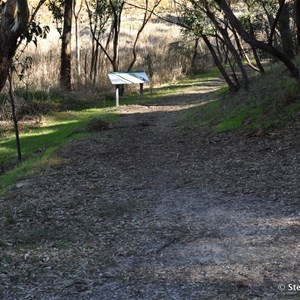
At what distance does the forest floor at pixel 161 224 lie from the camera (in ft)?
14.5

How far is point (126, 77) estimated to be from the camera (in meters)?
18.6

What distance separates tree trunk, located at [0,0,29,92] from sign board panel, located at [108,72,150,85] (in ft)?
36.5

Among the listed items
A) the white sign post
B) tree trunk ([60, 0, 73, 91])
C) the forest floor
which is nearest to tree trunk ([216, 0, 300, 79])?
the forest floor

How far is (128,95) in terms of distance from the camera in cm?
2202

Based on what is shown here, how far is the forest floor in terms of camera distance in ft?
14.5

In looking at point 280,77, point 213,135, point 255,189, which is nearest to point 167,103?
point 280,77

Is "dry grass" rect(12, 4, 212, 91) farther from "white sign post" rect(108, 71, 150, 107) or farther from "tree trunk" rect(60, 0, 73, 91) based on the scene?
"white sign post" rect(108, 71, 150, 107)

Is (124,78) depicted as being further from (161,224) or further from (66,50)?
(161,224)

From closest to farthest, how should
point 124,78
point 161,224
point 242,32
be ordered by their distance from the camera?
point 161,224 < point 242,32 < point 124,78

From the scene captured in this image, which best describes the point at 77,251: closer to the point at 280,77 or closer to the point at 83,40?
the point at 280,77

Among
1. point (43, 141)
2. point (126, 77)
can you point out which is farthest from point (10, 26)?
point (126, 77)

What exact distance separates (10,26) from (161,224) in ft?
9.89

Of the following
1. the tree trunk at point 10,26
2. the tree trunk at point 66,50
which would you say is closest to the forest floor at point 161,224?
the tree trunk at point 10,26

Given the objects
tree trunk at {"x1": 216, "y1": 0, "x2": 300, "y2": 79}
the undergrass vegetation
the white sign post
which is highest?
tree trunk at {"x1": 216, "y1": 0, "x2": 300, "y2": 79}
